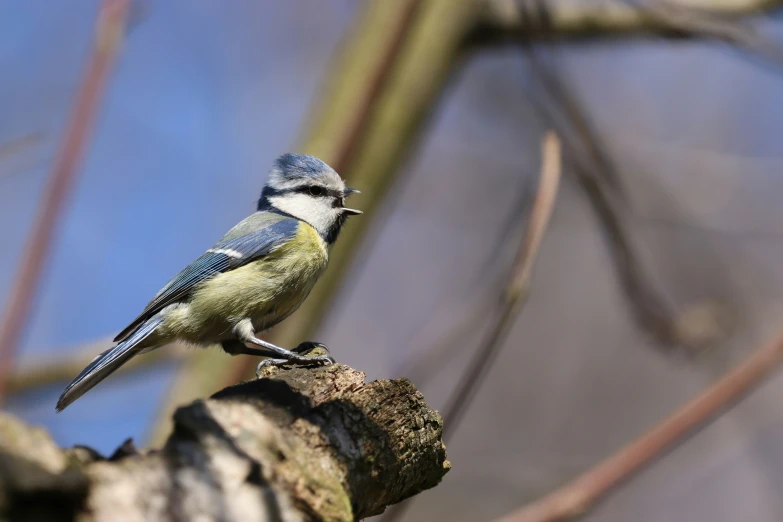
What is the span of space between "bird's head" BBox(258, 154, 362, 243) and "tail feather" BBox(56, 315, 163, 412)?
2.15ft

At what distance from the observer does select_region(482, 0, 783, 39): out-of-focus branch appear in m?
2.34

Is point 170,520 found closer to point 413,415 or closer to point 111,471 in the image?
point 111,471

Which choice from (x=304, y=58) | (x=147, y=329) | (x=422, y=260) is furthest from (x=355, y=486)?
(x=304, y=58)

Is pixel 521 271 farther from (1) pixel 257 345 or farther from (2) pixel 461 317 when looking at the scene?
(1) pixel 257 345

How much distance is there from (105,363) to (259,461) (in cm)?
117

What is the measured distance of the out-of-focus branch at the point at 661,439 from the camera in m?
1.39

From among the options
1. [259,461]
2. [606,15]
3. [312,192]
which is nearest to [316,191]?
[312,192]

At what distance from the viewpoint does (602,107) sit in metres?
5.32

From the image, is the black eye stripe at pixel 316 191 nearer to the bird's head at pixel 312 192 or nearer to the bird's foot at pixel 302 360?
the bird's head at pixel 312 192

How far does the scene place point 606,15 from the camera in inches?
104

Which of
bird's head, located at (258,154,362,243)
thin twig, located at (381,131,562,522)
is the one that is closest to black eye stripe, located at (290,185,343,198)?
bird's head, located at (258,154,362,243)

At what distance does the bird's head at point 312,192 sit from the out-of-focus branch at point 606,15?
76cm

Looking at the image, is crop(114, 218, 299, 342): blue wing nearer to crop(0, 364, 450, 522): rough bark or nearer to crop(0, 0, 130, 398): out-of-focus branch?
crop(0, 0, 130, 398): out-of-focus branch

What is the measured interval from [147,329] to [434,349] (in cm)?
83
